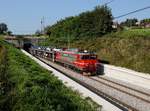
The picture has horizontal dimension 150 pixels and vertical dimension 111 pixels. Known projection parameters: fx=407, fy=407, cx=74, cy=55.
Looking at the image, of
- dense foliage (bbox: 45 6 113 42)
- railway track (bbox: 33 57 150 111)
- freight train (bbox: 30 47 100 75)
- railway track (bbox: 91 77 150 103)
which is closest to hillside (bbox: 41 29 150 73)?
freight train (bbox: 30 47 100 75)

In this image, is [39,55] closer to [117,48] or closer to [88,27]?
[88,27]

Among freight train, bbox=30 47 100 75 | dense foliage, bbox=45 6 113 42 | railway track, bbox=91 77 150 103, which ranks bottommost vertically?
railway track, bbox=91 77 150 103

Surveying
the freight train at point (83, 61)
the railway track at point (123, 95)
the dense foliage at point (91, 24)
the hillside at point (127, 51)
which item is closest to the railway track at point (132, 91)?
the railway track at point (123, 95)

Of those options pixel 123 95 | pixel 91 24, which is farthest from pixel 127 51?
pixel 91 24

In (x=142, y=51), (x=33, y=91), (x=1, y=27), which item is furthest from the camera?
(x=1, y=27)

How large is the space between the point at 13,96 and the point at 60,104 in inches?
71.3

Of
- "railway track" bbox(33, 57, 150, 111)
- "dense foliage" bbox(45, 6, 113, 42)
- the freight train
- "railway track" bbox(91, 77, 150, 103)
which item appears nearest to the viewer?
"railway track" bbox(33, 57, 150, 111)

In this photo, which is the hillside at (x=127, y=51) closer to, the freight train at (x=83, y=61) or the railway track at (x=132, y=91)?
the freight train at (x=83, y=61)

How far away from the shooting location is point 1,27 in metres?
192

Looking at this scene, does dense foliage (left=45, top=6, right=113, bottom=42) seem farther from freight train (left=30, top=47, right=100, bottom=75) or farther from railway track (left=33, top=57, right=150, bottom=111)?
railway track (left=33, top=57, right=150, bottom=111)

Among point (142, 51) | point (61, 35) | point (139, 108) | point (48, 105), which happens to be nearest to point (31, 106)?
point (48, 105)

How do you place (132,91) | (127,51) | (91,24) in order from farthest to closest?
(91,24)
(127,51)
(132,91)

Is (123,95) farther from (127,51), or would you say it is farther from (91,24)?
(91,24)

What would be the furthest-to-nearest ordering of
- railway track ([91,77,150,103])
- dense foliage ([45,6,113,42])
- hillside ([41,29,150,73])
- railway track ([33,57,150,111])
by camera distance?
1. dense foliage ([45,6,113,42])
2. hillside ([41,29,150,73])
3. railway track ([91,77,150,103])
4. railway track ([33,57,150,111])
